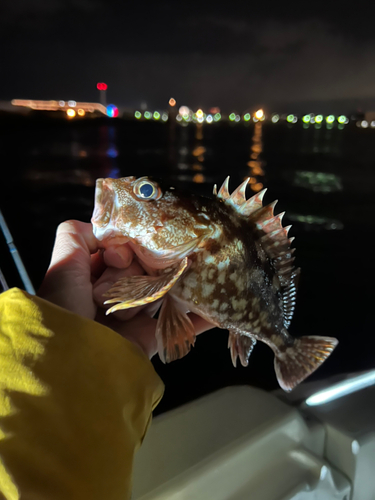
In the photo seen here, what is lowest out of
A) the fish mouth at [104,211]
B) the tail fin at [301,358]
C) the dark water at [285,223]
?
the dark water at [285,223]

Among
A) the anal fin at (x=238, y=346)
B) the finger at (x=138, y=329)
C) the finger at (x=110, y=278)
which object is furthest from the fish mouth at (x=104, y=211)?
the anal fin at (x=238, y=346)

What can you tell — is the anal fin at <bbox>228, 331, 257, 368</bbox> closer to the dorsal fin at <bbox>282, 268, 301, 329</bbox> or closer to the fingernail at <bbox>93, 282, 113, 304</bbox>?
the dorsal fin at <bbox>282, 268, 301, 329</bbox>

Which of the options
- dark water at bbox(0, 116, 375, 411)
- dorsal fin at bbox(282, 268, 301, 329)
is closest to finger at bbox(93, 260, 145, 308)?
dorsal fin at bbox(282, 268, 301, 329)

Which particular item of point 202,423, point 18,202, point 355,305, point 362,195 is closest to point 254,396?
point 202,423

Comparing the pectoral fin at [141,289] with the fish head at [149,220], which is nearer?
the pectoral fin at [141,289]

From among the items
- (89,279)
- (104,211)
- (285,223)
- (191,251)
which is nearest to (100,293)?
(89,279)

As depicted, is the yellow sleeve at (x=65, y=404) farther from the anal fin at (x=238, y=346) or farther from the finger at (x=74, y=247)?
the anal fin at (x=238, y=346)

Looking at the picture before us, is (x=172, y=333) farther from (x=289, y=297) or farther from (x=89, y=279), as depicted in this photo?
(x=289, y=297)
